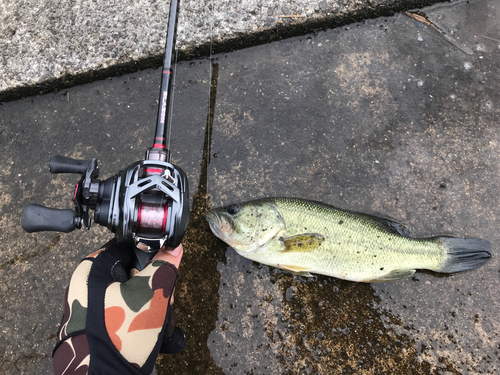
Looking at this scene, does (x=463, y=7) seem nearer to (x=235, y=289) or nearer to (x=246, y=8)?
(x=246, y=8)

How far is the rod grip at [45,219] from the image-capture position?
175cm

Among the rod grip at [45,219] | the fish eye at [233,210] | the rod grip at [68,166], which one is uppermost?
the rod grip at [68,166]

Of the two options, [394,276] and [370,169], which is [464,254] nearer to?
[394,276]

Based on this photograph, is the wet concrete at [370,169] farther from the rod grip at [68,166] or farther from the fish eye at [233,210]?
the rod grip at [68,166]

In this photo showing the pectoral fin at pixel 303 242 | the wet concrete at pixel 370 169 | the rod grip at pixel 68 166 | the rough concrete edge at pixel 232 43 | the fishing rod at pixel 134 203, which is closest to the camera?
the fishing rod at pixel 134 203

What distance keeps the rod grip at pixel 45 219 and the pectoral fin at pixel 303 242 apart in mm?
1715

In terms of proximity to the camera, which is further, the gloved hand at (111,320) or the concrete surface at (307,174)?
the concrete surface at (307,174)

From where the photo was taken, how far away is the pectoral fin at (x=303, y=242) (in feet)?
9.02

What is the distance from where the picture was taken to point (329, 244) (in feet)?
9.07

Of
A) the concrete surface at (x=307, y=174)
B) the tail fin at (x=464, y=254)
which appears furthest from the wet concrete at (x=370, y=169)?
the tail fin at (x=464, y=254)

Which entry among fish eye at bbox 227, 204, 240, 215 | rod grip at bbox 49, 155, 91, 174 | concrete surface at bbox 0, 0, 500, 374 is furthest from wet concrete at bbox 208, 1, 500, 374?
rod grip at bbox 49, 155, 91, 174

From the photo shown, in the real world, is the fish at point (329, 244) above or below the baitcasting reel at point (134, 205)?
below

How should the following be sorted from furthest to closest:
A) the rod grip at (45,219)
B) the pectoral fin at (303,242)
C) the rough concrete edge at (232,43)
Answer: the rough concrete edge at (232,43)
the pectoral fin at (303,242)
the rod grip at (45,219)

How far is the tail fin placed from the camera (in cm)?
281
